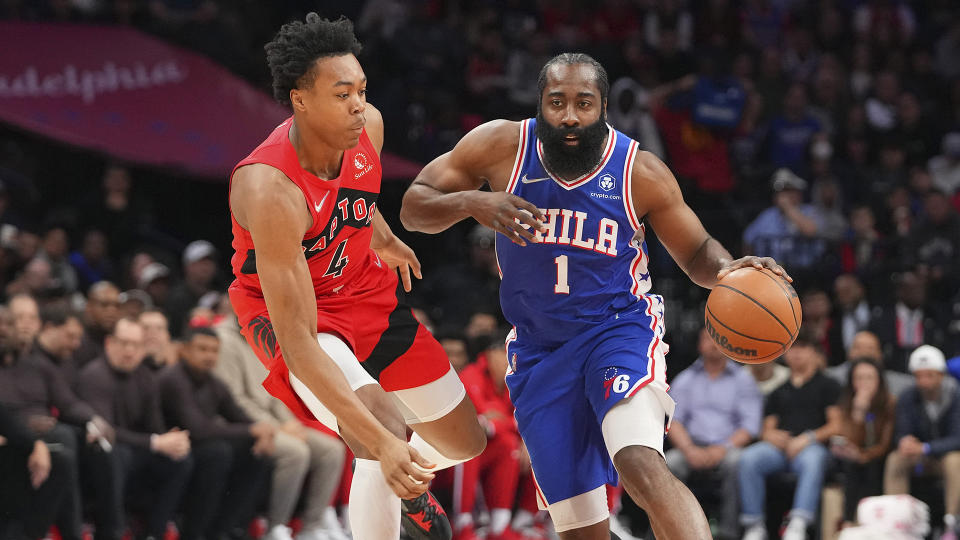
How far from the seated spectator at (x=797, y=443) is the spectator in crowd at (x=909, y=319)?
3.97 ft

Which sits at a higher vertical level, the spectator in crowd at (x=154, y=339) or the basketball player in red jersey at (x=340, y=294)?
the basketball player in red jersey at (x=340, y=294)

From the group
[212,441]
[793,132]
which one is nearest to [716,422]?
[212,441]

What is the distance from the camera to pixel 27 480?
7.73 meters

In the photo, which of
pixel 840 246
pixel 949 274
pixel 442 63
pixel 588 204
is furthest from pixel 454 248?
pixel 588 204

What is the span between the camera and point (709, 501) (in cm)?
959

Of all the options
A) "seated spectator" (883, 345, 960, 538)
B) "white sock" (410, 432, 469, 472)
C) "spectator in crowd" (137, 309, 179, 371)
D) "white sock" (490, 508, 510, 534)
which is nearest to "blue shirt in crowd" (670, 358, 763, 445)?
"seated spectator" (883, 345, 960, 538)

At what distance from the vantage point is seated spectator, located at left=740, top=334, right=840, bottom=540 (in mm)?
9062

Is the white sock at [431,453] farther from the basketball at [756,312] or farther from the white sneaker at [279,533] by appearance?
the white sneaker at [279,533]

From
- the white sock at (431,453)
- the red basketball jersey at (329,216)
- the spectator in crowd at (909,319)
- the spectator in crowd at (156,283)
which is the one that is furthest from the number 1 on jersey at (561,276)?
the spectator in crowd at (909,319)

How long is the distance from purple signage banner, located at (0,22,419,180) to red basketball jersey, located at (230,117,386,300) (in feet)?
20.9

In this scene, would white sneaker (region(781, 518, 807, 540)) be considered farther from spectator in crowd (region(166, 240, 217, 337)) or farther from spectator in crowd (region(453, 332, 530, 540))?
spectator in crowd (region(166, 240, 217, 337))

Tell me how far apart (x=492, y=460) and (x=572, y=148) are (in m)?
4.88

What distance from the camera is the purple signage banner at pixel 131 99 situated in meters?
10.8

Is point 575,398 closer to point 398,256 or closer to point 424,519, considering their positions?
Answer: point 424,519
